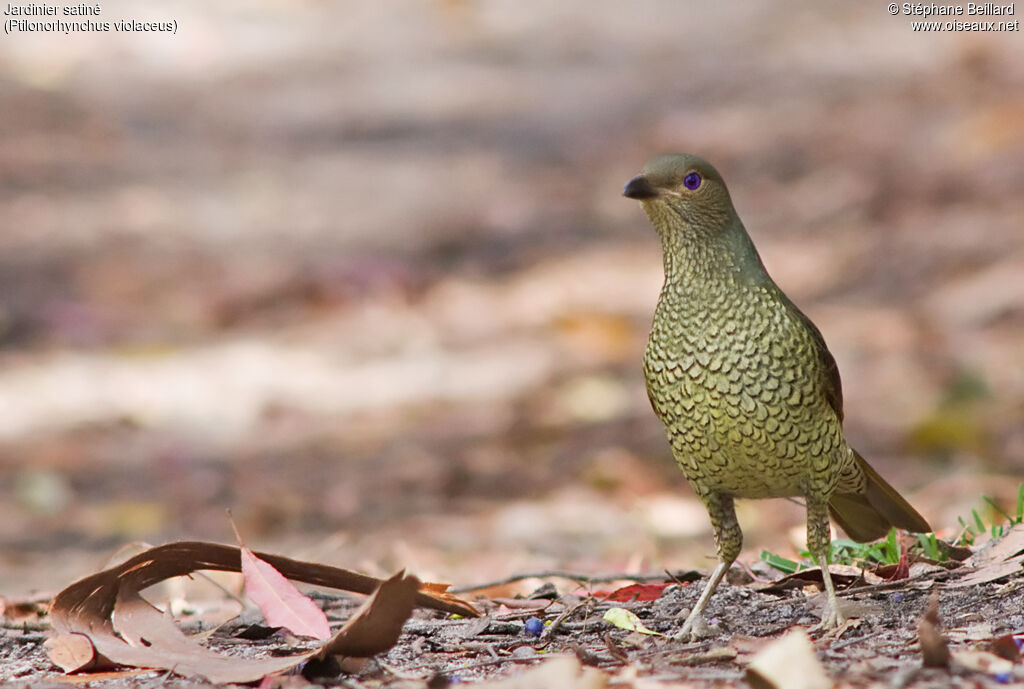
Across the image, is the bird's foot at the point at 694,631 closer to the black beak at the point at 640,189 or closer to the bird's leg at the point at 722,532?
the bird's leg at the point at 722,532

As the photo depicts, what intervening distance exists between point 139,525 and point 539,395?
2.74 metres

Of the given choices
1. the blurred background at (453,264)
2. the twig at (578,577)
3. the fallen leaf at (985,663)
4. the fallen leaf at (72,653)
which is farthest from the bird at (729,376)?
the blurred background at (453,264)

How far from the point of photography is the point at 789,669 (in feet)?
9.03

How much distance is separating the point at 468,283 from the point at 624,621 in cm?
790

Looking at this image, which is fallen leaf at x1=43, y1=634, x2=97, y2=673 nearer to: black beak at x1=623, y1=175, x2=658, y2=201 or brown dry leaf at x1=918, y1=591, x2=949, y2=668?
black beak at x1=623, y1=175, x2=658, y2=201

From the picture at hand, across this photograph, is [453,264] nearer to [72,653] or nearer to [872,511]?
[872,511]

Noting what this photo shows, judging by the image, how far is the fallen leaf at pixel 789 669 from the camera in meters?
2.74

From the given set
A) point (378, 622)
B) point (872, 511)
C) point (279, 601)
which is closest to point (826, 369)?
point (872, 511)

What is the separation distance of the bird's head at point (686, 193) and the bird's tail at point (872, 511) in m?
0.82

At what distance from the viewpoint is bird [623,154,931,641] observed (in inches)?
145

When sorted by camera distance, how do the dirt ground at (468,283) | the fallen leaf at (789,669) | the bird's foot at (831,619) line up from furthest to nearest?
the dirt ground at (468,283) < the bird's foot at (831,619) < the fallen leaf at (789,669)

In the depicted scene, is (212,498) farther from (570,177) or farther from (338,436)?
(570,177)

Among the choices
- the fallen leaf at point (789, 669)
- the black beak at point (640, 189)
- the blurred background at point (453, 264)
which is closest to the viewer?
the fallen leaf at point (789, 669)

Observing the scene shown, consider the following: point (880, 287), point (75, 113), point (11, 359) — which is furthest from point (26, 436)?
point (75, 113)
